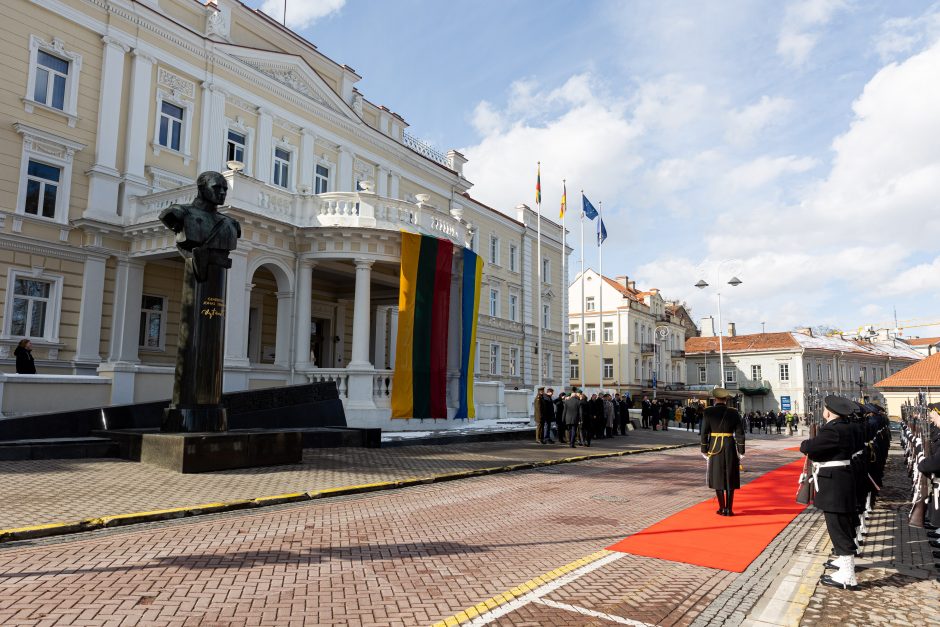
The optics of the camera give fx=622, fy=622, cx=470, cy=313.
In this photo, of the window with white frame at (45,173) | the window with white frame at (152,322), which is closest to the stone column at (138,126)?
the window with white frame at (45,173)

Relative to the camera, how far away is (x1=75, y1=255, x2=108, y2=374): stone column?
59.7 feet

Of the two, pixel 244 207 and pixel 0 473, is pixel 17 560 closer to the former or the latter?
pixel 0 473

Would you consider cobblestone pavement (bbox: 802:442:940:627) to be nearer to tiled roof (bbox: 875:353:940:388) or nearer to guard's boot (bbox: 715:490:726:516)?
guard's boot (bbox: 715:490:726:516)

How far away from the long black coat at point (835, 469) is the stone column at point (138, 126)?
65.1ft

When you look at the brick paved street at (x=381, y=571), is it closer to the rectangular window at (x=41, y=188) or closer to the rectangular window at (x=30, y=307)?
the rectangular window at (x=30, y=307)

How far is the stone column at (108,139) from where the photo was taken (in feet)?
61.5

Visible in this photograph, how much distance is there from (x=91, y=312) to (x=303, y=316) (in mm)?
6091

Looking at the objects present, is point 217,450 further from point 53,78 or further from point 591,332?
point 591,332

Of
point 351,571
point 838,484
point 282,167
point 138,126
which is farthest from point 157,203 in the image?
point 838,484

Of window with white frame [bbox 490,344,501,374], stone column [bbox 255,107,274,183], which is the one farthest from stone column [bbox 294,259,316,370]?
window with white frame [bbox 490,344,501,374]

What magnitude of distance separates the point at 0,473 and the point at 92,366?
395 inches

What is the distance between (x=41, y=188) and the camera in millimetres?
17891

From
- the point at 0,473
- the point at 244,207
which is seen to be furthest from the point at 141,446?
the point at 244,207

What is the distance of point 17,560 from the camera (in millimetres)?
5383
